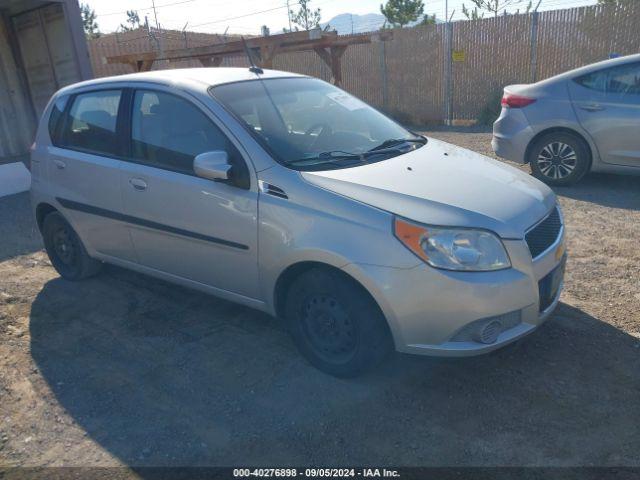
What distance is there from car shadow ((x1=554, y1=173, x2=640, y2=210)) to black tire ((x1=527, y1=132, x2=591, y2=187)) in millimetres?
155

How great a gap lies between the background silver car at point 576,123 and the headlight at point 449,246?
456 centimetres

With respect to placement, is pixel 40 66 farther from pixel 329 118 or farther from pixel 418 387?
pixel 418 387

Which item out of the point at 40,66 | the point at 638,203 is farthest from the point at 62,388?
the point at 40,66

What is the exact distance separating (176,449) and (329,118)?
238 centimetres

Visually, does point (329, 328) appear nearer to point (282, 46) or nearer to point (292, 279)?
point (292, 279)

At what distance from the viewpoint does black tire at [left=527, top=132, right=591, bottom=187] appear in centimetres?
668

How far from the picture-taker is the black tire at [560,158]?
668cm

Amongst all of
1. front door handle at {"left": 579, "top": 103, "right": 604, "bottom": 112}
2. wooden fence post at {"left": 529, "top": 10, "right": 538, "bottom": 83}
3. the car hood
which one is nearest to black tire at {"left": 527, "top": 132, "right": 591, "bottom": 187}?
front door handle at {"left": 579, "top": 103, "right": 604, "bottom": 112}

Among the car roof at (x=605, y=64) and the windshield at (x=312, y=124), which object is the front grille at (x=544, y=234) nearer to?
the windshield at (x=312, y=124)

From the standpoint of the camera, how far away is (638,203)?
6086 mm

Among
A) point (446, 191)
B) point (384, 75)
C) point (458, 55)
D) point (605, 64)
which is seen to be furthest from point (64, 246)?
point (384, 75)

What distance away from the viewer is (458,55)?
43.6 ft

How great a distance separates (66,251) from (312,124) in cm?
272

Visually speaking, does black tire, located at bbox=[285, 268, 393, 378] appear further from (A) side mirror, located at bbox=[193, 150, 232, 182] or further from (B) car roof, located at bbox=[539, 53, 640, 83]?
(B) car roof, located at bbox=[539, 53, 640, 83]
